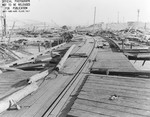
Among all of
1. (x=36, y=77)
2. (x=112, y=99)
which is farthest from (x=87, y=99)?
(x=36, y=77)

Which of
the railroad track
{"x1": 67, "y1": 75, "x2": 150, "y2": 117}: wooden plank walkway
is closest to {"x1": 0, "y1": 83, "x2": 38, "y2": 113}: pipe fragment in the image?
the railroad track

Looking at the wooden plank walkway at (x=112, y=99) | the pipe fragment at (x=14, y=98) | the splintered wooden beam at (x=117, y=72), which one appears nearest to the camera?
the wooden plank walkway at (x=112, y=99)

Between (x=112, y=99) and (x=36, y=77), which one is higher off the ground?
(x=36, y=77)

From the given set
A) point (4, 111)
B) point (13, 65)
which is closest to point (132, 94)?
point (4, 111)

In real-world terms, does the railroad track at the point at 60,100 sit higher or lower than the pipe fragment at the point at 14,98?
lower

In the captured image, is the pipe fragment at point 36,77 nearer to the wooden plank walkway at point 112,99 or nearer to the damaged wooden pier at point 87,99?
the damaged wooden pier at point 87,99

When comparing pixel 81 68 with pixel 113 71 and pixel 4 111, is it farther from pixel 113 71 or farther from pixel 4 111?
pixel 4 111

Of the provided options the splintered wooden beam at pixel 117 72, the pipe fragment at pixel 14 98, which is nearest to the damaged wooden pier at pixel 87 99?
the pipe fragment at pixel 14 98

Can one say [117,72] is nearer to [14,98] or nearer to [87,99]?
[87,99]

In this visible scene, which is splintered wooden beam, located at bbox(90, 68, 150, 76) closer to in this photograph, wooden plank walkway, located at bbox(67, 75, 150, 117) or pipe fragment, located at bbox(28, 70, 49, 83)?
wooden plank walkway, located at bbox(67, 75, 150, 117)

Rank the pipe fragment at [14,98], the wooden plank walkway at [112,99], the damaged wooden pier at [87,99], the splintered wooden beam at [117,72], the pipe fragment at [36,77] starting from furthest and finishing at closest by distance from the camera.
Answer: the splintered wooden beam at [117,72], the pipe fragment at [36,77], the pipe fragment at [14,98], the damaged wooden pier at [87,99], the wooden plank walkway at [112,99]

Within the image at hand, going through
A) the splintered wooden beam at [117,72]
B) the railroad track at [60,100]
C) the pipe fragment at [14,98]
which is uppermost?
the splintered wooden beam at [117,72]
